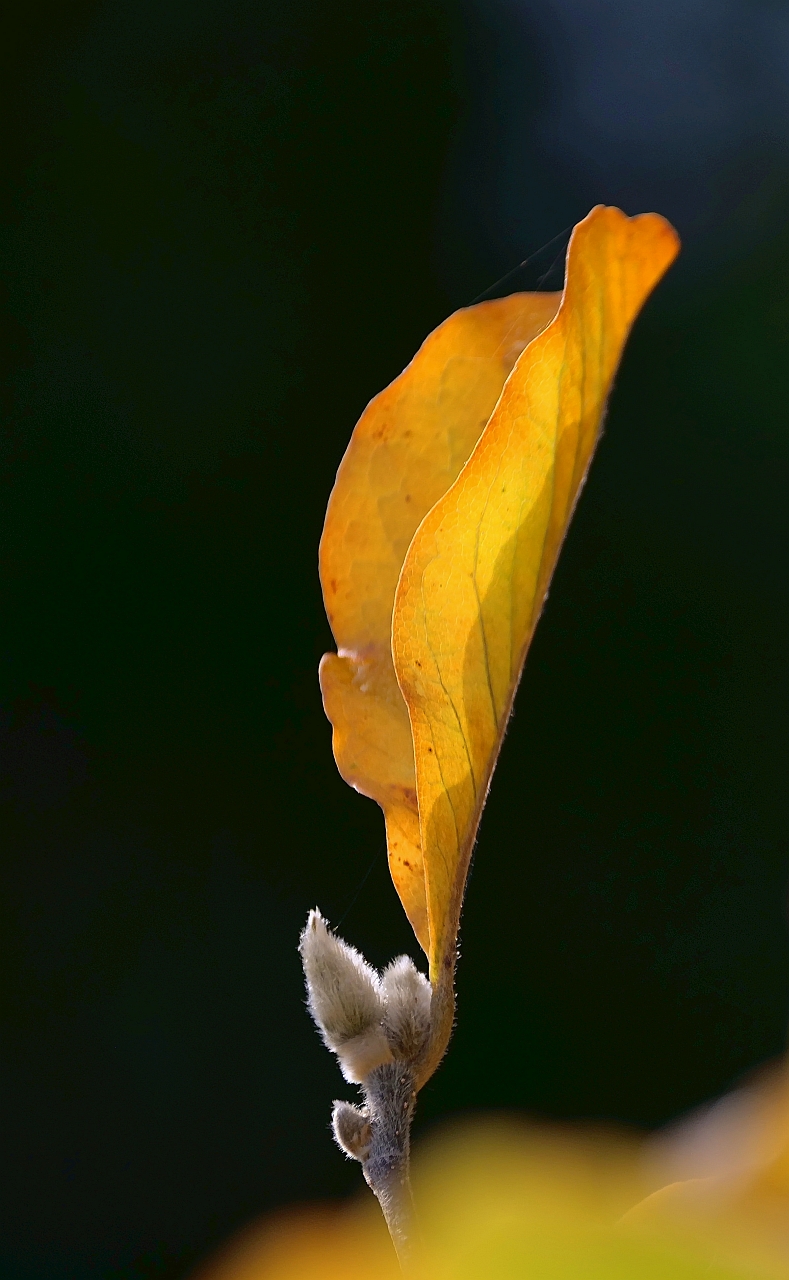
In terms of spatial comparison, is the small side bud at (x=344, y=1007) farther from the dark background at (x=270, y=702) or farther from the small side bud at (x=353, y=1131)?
the dark background at (x=270, y=702)

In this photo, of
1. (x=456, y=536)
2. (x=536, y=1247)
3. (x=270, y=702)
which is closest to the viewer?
(x=536, y=1247)

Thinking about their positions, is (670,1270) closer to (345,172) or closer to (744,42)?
(345,172)

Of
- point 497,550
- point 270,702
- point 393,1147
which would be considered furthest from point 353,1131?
point 270,702

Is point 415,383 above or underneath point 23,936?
underneath

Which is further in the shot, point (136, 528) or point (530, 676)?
point (136, 528)

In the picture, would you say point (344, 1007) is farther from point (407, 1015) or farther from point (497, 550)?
point (497, 550)

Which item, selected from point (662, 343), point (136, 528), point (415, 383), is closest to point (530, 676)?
point (136, 528)

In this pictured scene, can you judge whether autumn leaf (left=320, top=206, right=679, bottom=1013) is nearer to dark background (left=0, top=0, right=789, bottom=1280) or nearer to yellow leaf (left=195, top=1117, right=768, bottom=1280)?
yellow leaf (left=195, top=1117, right=768, bottom=1280)
